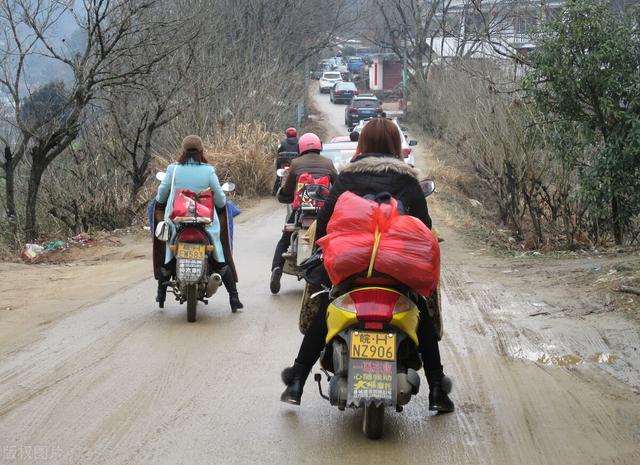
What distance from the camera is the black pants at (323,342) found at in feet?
17.7

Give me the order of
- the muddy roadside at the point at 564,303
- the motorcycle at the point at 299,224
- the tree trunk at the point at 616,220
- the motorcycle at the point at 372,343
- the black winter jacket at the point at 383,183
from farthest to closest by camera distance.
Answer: the tree trunk at the point at 616,220, the motorcycle at the point at 299,224, the muddy roadside at the point at 564,303, the black winter jacket at the point at 383,183, the motorcycle at the point at 372,343

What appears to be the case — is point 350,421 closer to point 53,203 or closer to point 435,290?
point 435,290

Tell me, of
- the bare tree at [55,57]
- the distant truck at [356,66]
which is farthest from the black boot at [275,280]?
the distant truck at [356,66]

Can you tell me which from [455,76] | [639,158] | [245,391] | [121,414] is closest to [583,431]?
[245,391]

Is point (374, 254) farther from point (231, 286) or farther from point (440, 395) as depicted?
point (231, 286)

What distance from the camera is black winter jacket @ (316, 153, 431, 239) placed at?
209 inches

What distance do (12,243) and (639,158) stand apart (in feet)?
42.5

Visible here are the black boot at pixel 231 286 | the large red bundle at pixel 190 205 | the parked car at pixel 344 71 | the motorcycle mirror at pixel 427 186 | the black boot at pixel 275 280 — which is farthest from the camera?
the parked car at pixel 344 71

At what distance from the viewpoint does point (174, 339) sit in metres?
7.97

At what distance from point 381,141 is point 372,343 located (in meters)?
1.33

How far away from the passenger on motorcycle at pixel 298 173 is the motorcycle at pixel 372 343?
5.16 metres

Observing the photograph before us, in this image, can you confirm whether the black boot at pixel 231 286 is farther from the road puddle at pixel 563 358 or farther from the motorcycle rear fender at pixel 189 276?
the road puddle at pixel 563 358

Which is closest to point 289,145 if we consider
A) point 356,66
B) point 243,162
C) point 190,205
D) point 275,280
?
point 243,162

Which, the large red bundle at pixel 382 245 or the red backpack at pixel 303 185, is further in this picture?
the red backpack at pixel 303 185
